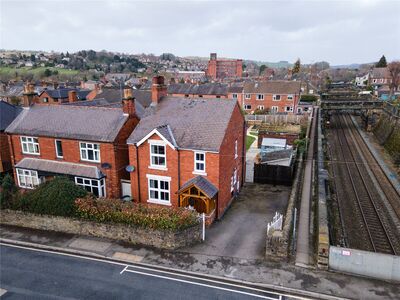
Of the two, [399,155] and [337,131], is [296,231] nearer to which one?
[399,155]

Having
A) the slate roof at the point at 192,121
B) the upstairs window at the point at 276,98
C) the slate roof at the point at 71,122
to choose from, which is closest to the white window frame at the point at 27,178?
the slate roof at the point at 71,122

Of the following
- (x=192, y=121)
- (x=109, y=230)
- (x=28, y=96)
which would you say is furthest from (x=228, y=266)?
(x=28, y=96)

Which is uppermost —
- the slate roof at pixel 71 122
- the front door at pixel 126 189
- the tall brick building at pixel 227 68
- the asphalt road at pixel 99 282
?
the tall brick building at pixel 227 68

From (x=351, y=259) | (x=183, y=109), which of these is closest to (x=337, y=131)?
(x=183, y=109)

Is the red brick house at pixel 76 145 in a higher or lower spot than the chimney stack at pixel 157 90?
lower

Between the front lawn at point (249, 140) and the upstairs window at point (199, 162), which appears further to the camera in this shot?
the front lawn at point (249, 140)

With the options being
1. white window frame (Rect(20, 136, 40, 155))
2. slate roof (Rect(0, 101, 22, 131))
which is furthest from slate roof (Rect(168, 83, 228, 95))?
white window frame (Rect(20, 136, 40, 155))

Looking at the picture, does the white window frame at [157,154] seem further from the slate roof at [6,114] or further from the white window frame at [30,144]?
the slate roof at [6,114]

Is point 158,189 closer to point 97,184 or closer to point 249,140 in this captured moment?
point 97,184
